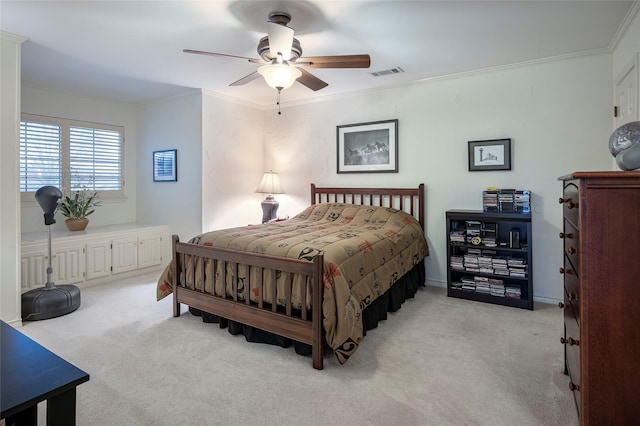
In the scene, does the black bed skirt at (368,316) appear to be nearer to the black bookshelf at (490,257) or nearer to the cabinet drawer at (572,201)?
the black bookshelf at (490,257)

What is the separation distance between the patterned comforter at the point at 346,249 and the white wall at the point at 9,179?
1.22 m

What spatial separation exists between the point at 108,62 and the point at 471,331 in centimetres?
446

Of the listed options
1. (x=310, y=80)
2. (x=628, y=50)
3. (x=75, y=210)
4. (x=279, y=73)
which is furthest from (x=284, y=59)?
(x=75, y=210)

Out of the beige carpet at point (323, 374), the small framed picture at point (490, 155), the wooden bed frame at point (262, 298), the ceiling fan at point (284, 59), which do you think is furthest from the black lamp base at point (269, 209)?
the small framed picture at point (490, 155)

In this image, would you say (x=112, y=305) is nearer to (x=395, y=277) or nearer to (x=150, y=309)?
(x=150, y=309)

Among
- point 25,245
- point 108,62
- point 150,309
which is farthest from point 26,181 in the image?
point 150,309

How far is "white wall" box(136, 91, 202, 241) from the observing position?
15.5 feet

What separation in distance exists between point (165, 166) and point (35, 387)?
4.42m

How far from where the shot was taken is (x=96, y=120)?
502cm

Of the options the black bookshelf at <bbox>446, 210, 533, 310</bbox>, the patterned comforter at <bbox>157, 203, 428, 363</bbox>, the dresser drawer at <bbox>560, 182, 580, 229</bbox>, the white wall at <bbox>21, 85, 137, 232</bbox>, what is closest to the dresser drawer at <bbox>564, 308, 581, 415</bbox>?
the dresser drawer at <bbox>560, 182, 580, 229</bbox>

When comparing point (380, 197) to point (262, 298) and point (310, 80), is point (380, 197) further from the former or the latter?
point (262, 298)

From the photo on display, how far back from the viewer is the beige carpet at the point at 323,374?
1.82m

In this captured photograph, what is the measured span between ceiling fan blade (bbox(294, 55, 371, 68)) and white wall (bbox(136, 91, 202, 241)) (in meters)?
2.51

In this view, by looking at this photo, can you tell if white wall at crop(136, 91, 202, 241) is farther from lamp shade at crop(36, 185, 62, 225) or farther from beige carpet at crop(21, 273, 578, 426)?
beige carpet at crop(21, 273, 578, 426)
